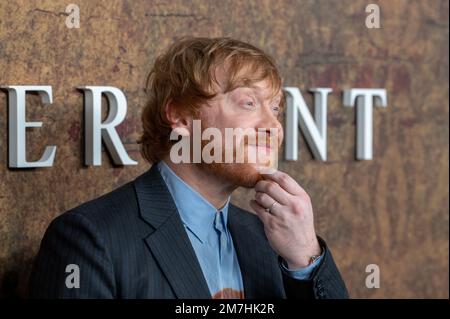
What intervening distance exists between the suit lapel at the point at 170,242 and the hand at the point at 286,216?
19 cm

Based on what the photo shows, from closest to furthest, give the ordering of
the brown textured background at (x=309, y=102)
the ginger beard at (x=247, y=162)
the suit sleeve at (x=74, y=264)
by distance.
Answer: the suit sleeve at (x=74, y=264), the ginger beard at (x=247, y=162), the brown textured background at (x=309, y=102)

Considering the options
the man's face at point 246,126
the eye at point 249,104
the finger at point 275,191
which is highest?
the eye at point 249,104

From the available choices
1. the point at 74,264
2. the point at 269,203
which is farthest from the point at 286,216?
the point at 74,264

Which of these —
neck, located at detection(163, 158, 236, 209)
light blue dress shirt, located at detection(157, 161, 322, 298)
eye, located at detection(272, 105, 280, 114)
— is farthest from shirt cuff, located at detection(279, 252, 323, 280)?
eye, located at detection(272, 105, 280, 114)

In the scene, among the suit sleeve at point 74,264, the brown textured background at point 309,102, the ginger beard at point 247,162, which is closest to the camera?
the suit sleeve at point 74,264

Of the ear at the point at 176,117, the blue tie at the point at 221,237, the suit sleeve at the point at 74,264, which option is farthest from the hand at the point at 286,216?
the suit sleeve at the point at 74,264

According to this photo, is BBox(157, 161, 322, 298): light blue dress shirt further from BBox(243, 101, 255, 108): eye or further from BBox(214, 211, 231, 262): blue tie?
BBox(243, 101, 255, 108): eye

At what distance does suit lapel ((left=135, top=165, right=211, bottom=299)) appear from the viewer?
178 centimetres

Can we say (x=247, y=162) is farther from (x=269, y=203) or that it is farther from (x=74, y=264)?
(x=74, y=264)

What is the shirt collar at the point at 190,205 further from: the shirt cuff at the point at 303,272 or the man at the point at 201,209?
the shirt cuff at the point at 303,272

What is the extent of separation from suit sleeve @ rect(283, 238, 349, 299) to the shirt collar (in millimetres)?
227

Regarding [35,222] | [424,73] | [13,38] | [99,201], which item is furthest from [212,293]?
[424,73]

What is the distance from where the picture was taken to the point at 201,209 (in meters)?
1.89

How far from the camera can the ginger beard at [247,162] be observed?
6.07 feet
